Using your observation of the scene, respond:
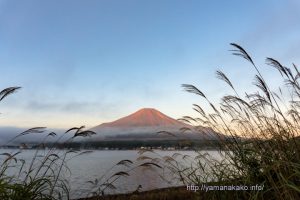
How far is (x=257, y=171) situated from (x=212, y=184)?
0.79m

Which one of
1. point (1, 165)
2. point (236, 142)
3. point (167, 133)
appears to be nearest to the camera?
point (1, 165)

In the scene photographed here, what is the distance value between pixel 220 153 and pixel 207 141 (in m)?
0.35

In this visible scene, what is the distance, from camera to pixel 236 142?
5.73m

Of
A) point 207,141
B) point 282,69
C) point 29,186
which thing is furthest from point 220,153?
point 29,186

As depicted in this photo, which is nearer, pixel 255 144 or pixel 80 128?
pixel 80 128

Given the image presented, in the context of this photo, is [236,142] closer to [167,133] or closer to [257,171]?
[257,171]

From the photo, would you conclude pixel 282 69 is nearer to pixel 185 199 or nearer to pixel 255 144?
pixel 255 144

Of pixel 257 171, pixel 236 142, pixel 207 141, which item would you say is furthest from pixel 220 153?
pixel 257 171

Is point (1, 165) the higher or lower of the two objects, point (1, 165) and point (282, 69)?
the lower

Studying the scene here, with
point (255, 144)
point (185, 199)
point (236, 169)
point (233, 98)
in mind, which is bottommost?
point (185, 199)

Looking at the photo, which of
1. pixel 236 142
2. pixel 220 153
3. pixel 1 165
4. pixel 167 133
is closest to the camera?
pixel 1 165

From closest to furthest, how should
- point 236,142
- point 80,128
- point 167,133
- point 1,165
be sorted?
point 80,128 → point 1,165 → point 236,142 → point 167,133

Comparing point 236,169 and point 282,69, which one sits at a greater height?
point 282,69

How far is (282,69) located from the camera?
495 cm
